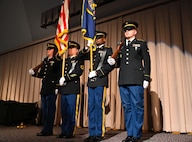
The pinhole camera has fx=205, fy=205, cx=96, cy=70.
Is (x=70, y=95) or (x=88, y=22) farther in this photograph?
(x=70, y=95)

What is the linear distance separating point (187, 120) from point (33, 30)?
4.37 m

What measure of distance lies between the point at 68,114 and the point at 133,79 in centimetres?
A: 98

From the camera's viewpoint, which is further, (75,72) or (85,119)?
(85,119)

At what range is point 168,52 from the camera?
3371 mm

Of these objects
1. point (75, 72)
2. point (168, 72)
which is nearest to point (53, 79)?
point (75, 72)

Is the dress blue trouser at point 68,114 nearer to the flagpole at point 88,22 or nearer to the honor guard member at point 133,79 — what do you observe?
the flagpole at point 88,22

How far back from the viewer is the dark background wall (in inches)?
178

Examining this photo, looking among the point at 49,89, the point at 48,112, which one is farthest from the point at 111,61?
the point at 48,112

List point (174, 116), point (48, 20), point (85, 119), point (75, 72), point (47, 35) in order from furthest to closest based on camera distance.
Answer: point (47, 35) → point (48, 20) → point (85, 119) → point (174, 116) → point (75, 72)

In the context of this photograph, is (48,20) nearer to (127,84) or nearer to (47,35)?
(47,35)

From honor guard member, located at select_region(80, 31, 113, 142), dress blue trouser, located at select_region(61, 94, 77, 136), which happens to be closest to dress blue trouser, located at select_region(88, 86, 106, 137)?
honor guard member, located at select_region(80, 31, 113, 142)

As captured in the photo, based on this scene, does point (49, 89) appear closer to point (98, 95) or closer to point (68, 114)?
point (68, 114)

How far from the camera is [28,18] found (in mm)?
5344

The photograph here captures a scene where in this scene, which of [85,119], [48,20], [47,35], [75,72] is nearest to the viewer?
[75,72]
